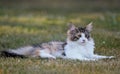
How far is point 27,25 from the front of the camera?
19.5 m

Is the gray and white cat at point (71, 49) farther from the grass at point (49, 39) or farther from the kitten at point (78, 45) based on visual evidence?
the grass at point (49, 39)

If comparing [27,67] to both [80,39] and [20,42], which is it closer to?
[80,39]

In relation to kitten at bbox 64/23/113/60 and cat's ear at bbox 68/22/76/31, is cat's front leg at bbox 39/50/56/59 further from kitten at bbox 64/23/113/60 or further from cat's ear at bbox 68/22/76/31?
cat's ear at bbox 68/22/76/31

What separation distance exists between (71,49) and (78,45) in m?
0.18

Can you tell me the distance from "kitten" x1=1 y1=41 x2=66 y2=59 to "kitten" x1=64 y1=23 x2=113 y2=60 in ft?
0.72

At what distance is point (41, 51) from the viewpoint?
1195 centimetres

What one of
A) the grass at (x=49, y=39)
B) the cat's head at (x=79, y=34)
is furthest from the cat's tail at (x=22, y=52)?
the cat's head at (x=79, y=34)

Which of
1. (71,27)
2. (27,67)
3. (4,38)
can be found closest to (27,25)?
(4,38)

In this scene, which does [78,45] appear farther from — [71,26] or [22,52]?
[22,52]

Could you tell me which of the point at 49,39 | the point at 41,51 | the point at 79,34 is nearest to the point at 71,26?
the point at 79,34

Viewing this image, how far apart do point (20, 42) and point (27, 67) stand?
13.2 feet

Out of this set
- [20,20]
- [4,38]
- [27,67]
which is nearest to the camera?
[27,67]

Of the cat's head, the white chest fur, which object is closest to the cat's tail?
the white chest fur

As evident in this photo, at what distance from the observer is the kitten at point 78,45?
11.8 m
